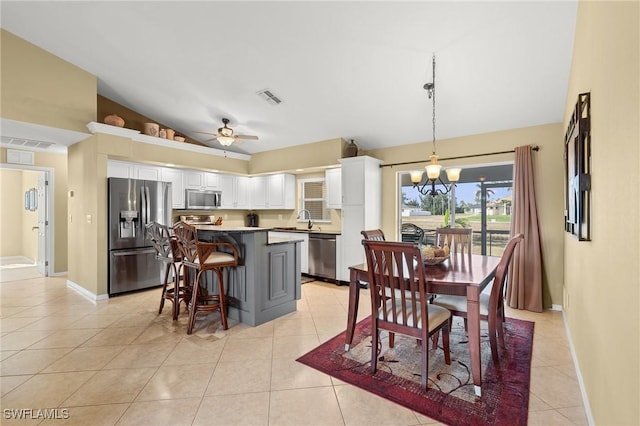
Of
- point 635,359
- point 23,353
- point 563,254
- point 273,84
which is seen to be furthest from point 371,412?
point 273,84

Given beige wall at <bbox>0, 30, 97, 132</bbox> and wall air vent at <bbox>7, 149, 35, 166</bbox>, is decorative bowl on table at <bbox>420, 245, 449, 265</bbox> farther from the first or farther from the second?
wall air vent at <bbox>7, 149, 35, 166</bbox>

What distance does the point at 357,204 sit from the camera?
194 inches

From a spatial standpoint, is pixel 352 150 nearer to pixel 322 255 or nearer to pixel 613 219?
pixel 322 255

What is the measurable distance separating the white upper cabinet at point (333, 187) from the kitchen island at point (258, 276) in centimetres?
188

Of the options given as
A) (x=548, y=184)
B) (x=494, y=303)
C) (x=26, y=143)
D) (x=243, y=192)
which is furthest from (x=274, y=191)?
(x=494, y=303)

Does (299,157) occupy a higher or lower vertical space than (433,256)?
higher

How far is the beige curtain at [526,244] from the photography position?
149 inches

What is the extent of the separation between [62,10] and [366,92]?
11.4ft

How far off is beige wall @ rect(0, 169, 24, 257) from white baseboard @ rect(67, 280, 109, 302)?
3912 mm

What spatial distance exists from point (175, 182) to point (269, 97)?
2.62 m

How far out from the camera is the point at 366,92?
3814mm

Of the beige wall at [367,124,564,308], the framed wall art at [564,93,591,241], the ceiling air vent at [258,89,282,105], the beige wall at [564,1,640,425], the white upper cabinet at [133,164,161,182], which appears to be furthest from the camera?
the white upper cabinet at [133,164,161,182]

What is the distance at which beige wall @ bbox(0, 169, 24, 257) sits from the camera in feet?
23.0

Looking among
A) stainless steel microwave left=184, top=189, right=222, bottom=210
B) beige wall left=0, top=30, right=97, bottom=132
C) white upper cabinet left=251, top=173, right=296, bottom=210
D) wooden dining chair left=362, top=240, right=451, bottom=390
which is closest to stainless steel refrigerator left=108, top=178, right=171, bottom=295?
stainless steel microwave left=184, top=189, right=222, bottom=210
